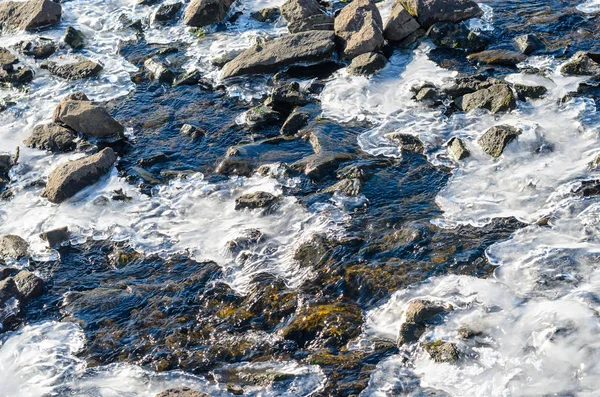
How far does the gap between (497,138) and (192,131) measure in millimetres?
4924

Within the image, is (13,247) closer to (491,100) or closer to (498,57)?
(491,100)

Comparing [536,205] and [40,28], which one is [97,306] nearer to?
[536,205]

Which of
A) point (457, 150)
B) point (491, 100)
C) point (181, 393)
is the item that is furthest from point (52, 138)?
point (491, 100)

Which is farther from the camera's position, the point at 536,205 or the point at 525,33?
the point at 525,33

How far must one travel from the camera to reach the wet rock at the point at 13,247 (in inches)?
403

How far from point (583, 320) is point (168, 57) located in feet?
32.0

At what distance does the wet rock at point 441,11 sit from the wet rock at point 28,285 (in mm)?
8214

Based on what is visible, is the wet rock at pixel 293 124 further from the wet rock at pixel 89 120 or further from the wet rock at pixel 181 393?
the wet rock at pixel 181 393

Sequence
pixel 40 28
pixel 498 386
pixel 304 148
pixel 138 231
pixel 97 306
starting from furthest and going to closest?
1. pixel 40 28
2. pixel 304 148
3. pixel 138 231
4. pixel 97 306
5. pixel 498 386

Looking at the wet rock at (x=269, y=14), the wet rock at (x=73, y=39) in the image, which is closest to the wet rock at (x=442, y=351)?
the wet rock at (x=269, y=14)

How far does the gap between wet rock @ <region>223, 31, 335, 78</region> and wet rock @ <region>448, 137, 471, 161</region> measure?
356 cm

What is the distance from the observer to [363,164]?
35.1 feet

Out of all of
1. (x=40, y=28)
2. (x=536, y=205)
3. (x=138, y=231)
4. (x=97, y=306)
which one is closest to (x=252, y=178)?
(x=138, y=231)

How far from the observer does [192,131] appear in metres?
12.2
